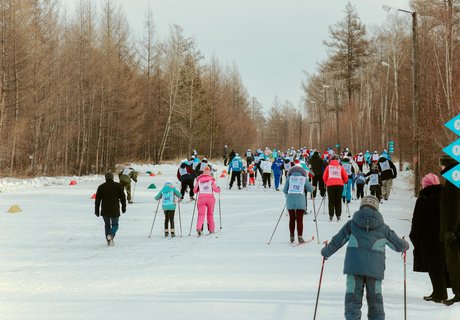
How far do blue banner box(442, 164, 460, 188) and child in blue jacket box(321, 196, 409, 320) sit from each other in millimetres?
1672

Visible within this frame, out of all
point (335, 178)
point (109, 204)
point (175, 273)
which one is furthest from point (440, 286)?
point (109, 204)

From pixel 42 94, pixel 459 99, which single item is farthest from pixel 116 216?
pixel 42 94

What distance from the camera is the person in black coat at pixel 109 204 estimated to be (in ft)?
46.2

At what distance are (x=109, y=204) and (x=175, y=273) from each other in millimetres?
4604

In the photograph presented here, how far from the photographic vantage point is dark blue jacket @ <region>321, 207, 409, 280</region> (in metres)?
6.13

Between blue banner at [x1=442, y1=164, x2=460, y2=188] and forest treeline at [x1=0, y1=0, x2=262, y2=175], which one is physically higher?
forest treeline at [x1=0, y1=0, x2=262, y2=175]

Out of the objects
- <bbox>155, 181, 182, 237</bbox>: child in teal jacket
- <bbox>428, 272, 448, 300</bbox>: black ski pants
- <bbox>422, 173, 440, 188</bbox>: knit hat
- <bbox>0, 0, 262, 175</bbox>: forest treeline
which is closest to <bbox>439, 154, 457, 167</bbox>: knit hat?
<bbox>422, 173, 440, 188</bbox>: knit hat

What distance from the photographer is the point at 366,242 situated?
245 inches

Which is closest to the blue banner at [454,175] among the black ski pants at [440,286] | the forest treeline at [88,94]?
the black ski pants at [440,286]

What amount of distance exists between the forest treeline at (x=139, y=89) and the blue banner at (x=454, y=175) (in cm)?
1207

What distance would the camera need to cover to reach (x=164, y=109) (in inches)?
2363

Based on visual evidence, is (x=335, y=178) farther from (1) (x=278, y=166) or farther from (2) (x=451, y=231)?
(1) (x=278, y=166)

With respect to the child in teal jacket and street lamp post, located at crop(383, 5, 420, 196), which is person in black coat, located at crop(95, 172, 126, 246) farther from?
street lamp post, located at crop(383, 5, 420, 196)

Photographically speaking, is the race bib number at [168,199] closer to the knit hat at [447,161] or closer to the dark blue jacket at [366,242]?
the knit hat at [447,161]
